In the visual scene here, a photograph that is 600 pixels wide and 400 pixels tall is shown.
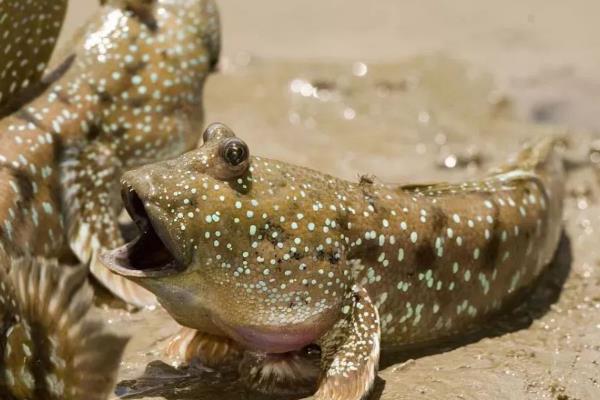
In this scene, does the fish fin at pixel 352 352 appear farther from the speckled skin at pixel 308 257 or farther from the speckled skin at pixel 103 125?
the speckled skin at pixel 103 125

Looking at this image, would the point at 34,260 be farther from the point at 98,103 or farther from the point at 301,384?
the point at 98,103

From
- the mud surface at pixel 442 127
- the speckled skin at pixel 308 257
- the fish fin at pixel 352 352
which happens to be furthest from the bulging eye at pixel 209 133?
the mud surface at pixel 442 127

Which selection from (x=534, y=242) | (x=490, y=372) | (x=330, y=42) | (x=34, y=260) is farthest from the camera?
(x=330, y=42)

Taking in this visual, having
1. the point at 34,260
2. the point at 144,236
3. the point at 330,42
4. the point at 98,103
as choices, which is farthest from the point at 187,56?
the point at 330,42

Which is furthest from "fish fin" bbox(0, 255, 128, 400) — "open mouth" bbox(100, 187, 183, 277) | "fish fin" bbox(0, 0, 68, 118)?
"fish fin" bbox(0, 0, 68, 118)

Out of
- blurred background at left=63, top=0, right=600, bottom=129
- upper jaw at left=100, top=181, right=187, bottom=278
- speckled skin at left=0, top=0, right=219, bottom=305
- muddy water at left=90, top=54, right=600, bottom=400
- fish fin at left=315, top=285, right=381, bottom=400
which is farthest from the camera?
blurred background at left=63, top=0, right=600, bottom=129

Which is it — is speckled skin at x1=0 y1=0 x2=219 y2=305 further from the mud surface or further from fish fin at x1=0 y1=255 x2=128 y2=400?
fish fin at x1=0 y1=255 x2=128 y2=400
